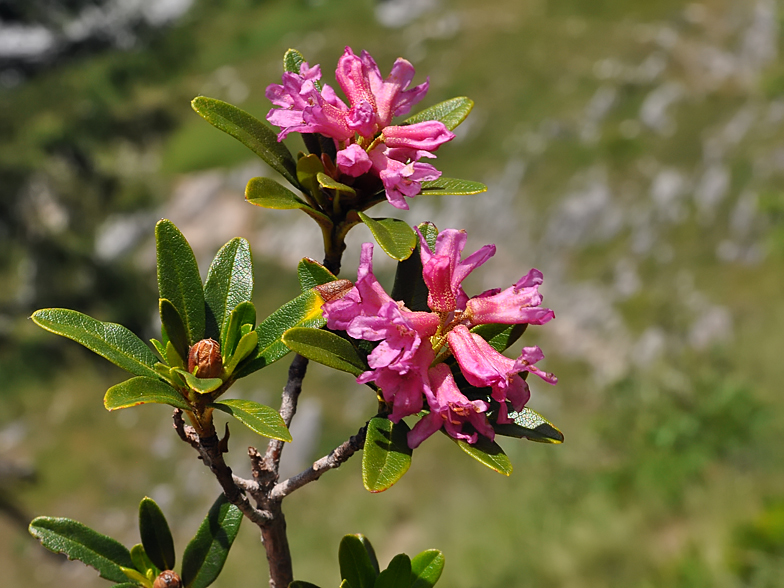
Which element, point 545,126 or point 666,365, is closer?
point 666,365

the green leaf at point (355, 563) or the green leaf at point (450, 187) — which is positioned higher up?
→ the green leaf at point (450, 187)

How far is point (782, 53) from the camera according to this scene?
684cm

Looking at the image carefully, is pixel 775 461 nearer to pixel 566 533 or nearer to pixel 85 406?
pixel 566 533

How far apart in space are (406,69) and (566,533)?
Answer: 3.56 metres

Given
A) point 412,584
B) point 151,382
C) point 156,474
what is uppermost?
point 151,382

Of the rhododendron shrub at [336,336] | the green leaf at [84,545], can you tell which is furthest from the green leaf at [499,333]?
the green leaf at [84,545]

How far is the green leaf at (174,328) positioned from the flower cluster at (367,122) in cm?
27

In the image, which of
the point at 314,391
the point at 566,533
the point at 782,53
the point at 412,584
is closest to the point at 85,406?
the point at 314,391

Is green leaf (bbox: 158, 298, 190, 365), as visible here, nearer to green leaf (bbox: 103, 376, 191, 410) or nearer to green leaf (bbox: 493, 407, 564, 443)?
green leaf (bbox: 103, 376, 191, 410)

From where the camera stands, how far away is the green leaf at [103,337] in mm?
800

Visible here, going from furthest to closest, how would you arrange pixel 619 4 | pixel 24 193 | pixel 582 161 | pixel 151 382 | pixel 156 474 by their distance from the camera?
pixel 619 4, pixel 582 161, pixel 156 474, pixel 24 193, pixel 151 382

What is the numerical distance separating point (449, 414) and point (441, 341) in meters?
0.10

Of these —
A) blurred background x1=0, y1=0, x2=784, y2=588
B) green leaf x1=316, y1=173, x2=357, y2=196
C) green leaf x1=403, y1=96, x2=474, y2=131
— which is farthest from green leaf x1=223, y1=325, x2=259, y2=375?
blurred background x1=0, y1=0, x2=784, y2=588

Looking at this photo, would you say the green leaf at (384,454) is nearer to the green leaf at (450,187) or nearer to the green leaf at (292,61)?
the green leaf at (450,187)
